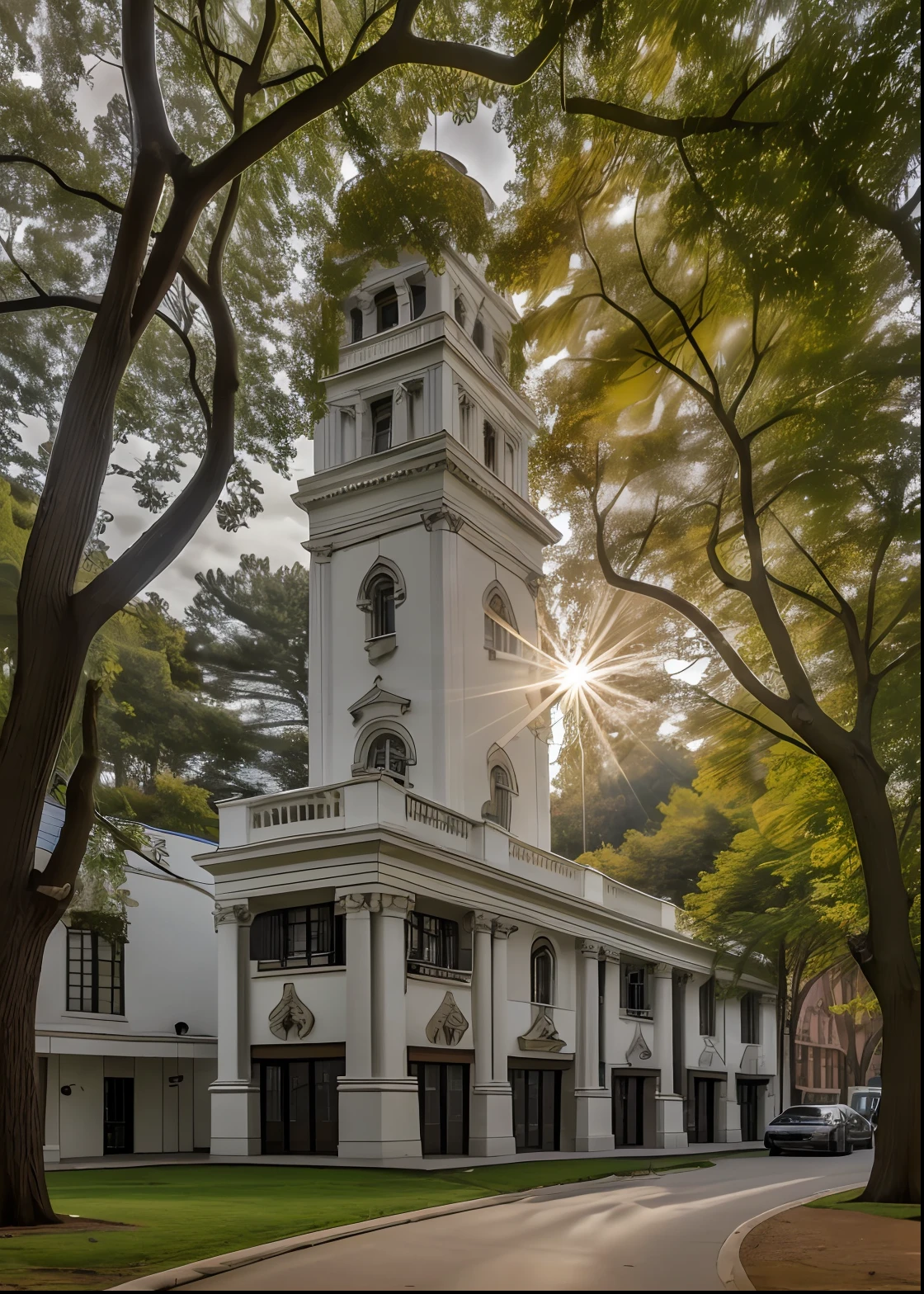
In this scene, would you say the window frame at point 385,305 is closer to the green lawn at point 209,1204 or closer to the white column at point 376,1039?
the white column at point 376,1039

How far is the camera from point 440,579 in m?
32.5

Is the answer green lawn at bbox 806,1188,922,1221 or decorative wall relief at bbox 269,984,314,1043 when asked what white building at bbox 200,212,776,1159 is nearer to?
decorative wall relief at bbox 269,984,314,1043

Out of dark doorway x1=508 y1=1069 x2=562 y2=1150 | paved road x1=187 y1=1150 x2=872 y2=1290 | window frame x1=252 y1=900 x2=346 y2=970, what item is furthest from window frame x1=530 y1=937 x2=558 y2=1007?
paved road x1=187 y1=1150 x2=872 y2=1290

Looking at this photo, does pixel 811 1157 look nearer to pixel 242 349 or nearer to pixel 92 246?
pixel 242 349

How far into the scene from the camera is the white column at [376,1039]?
24.0m

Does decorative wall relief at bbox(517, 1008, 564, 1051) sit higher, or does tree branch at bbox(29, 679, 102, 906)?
tree branch at bbox(29, 679, 102, 906)

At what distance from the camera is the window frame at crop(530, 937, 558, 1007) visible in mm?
32156

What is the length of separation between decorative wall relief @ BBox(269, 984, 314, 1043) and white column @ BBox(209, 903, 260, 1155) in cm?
84

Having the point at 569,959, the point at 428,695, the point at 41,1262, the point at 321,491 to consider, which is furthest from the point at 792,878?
the point at 41,1262

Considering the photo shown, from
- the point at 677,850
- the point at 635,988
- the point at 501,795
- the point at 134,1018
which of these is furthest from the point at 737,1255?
the point at 677,850

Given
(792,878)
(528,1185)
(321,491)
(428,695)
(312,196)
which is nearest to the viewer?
(312,196)

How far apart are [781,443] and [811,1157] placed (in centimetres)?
2241

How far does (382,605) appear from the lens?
3416cm

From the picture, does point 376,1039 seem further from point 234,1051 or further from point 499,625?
point 499,625
